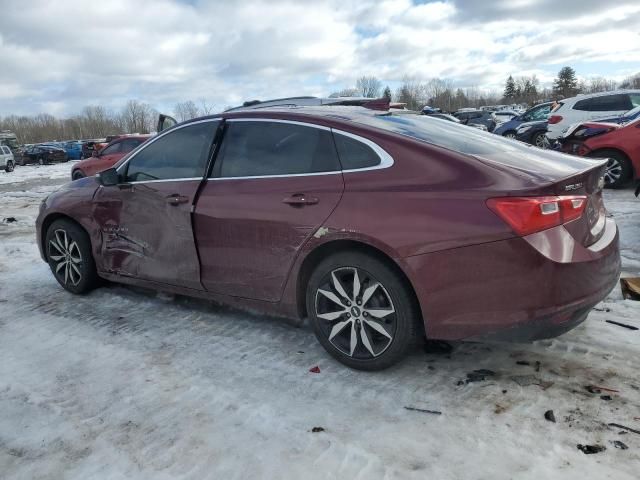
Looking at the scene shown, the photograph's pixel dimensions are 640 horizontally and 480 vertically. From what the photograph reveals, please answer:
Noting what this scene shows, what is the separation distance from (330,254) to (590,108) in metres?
12.6

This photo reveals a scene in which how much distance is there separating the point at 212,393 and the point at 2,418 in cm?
115

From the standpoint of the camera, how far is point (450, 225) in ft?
8.80

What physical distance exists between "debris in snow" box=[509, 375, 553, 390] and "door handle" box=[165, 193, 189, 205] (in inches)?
98.4

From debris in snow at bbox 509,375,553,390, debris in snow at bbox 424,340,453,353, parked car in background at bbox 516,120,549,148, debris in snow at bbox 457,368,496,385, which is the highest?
parked car in background at bbox 516,120,549,148

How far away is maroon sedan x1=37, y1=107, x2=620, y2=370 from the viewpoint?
8.65ft

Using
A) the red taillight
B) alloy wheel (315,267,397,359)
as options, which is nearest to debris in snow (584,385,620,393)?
the red taillight

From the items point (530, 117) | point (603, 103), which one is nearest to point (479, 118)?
point (530, 117)

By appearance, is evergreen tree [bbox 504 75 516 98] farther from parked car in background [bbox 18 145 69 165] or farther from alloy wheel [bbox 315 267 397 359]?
alloy wheel [bbox 315 267 397 359]

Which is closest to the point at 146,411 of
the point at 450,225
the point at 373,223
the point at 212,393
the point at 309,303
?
the point at 212,393

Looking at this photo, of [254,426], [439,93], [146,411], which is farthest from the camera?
[439,93]

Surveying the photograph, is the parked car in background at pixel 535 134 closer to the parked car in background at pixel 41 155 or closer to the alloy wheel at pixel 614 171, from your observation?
the alloy wheel at pixel 614 171

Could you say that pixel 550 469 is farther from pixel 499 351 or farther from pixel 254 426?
pixel 254 426

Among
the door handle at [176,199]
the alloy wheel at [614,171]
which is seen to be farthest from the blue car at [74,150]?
the door handle at [176,199]

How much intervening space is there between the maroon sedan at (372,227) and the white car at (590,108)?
11036mm
